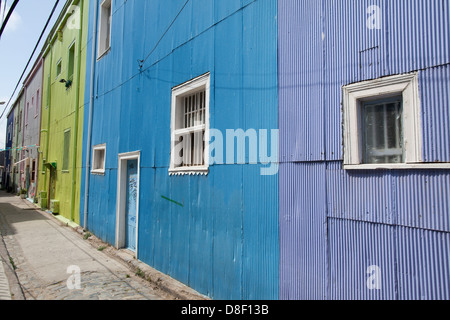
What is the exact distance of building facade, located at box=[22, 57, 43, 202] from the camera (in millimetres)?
18250

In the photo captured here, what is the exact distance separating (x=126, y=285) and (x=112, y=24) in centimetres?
699

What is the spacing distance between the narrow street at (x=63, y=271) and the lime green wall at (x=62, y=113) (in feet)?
7.12

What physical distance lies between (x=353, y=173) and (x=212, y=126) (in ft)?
7.35

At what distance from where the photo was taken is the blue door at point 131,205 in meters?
7.23

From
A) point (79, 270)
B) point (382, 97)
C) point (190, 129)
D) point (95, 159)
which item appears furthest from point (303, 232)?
point (95, 159)

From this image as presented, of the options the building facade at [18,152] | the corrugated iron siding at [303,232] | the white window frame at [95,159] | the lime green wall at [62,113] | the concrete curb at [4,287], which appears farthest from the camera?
the building facade at [18,152]

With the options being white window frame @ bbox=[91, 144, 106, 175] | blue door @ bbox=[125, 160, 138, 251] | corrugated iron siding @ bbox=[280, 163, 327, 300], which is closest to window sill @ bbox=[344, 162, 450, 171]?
corrugated iron siding @ bbox=[280, 163, 327, 300]

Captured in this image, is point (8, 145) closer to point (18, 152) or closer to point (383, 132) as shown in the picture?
point (18, 152)

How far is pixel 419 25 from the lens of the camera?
253 centimetres

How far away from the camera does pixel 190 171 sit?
16.2 ft

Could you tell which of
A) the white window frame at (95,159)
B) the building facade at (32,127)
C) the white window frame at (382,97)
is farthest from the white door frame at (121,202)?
the building facade at (32,127)

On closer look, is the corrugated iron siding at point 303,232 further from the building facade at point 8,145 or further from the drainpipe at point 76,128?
the building facade at point 8,145

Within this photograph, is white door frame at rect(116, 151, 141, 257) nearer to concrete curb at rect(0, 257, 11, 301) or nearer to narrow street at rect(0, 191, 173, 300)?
narrow street at rect(0, 191, 173, 300)
